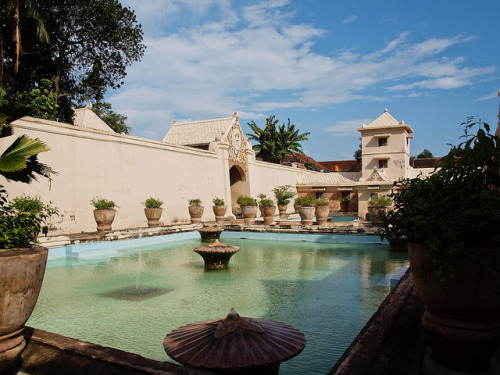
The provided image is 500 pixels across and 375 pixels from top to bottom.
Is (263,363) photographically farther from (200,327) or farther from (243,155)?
(243,155)

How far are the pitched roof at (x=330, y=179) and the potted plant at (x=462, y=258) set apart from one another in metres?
24.7

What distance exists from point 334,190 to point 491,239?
2523cm

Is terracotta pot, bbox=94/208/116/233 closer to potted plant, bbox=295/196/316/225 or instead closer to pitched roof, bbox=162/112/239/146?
potted plant, bbox=295/196/316/225

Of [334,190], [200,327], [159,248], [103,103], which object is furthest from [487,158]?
[103,103]

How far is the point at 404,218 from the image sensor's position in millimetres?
2252

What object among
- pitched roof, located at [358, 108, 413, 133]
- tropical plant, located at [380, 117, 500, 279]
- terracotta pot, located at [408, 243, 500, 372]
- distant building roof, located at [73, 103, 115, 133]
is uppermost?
pitched roof, located at [358, 108, 413, 133]

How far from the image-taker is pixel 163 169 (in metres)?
15.0

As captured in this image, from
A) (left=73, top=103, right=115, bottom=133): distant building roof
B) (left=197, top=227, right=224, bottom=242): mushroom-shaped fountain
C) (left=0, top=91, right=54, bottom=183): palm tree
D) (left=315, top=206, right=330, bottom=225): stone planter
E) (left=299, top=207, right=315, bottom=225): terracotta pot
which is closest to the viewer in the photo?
(left=0, top=91, right=54, bottom=183): palm tree

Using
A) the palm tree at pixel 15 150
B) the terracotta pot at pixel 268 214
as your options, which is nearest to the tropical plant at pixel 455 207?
the palm tree at pixel 15 150

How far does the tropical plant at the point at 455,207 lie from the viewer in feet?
6.31

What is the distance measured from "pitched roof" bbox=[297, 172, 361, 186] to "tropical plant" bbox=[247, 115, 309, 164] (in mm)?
2554

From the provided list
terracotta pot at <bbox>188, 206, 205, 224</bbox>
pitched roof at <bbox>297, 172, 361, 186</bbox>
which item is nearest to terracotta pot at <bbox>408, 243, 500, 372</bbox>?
terracotta pot at <bbox>188, 206, 205, 224</bbox>

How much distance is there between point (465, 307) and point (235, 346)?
121 cm

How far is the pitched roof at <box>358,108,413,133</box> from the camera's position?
2539 cm
